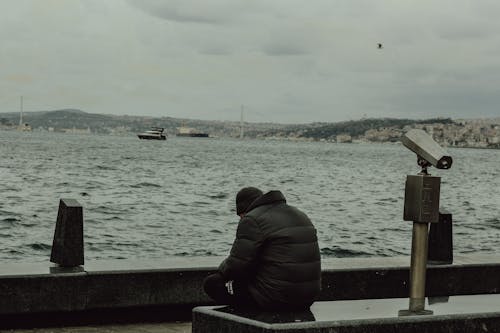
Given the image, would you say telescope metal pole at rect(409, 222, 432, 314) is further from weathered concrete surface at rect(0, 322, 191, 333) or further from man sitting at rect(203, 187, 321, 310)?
weathered concrete surface at rect(0, 322, 191, 333)

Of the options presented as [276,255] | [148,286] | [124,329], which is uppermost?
[276,255]

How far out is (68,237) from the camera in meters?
7.95

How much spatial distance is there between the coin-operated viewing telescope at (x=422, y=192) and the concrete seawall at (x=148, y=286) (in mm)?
1563

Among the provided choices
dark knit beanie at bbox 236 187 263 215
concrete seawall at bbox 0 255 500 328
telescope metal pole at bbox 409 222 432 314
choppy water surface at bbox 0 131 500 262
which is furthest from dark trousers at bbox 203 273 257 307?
choppy water surface at bbox 0 131 500 262

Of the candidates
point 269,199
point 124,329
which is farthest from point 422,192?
point 124,329

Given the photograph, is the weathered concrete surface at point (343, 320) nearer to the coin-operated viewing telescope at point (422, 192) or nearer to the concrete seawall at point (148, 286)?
the coin-operated viewing telescope at point (422, 192)

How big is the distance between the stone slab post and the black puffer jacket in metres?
2.10

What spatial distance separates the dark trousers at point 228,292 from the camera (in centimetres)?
639

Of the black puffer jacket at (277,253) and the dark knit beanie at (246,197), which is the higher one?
the dark knit beanie at (246,197)

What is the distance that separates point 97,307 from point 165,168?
80.0m

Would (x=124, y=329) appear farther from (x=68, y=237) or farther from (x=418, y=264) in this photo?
(x=418, y=264)

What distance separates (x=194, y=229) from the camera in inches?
1332

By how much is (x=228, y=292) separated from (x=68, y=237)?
197 cm

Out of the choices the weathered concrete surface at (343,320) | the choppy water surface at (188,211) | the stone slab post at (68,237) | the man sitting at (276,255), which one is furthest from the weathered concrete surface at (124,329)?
the choppy water surface at (188,211)
